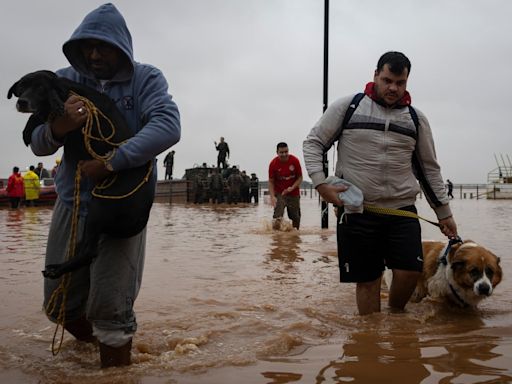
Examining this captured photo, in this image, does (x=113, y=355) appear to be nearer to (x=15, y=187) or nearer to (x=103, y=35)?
(x=103, y=35)

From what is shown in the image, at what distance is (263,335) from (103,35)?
6.74ft

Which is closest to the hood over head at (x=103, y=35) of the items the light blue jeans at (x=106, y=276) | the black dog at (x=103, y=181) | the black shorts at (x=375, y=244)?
the black dog at (x=103, y=181)

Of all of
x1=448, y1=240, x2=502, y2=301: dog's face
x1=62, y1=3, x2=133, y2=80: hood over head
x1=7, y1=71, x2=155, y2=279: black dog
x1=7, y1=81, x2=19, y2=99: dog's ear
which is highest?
x1=62, y1=3, x2=133, y2=80: hood over head

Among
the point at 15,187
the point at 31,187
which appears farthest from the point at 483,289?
the point at 31,187

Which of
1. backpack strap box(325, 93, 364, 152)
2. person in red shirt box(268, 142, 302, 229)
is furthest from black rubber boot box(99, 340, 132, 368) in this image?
person in red shirt box(268, 142, 302, 229)

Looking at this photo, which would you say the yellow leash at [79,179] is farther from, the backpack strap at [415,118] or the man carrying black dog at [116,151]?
the backpack strap at [415,118]

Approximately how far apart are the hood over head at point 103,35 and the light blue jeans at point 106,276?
2.52ft

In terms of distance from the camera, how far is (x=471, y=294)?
14.8 feet

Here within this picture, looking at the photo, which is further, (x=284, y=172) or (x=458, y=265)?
(x=284, y=172)

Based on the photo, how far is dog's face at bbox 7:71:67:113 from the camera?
2635 millimetres

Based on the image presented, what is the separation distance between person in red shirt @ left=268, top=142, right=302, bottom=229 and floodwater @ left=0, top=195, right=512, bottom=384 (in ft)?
13.1

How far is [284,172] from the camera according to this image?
10.9m

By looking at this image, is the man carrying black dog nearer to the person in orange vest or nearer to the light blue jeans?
the light blue jeans

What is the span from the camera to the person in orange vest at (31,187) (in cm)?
2320
